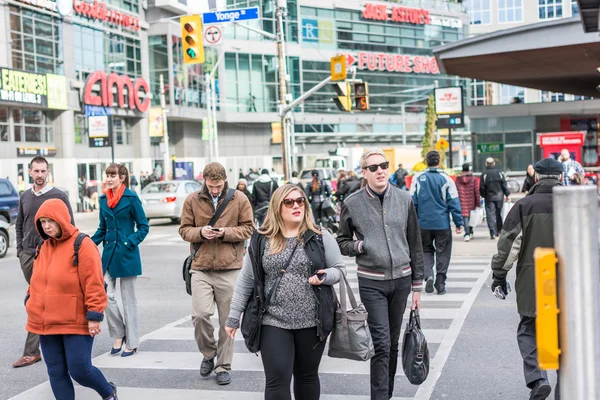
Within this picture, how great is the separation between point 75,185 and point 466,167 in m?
28.3

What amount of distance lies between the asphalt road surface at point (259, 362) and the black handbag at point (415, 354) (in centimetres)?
57

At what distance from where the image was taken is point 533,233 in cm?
533

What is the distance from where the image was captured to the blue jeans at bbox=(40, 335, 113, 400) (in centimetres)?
533

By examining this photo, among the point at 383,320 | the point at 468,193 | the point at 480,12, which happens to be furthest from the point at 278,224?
the point at 480,12

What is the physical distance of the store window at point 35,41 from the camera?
123ft

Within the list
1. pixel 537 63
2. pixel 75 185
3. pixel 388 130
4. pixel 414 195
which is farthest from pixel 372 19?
pixel 414 195

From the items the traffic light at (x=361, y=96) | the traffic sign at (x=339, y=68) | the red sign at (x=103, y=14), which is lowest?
the traffic light at (x=361, y=96)

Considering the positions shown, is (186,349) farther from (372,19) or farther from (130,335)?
(372,19)

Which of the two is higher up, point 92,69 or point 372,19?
point 372,19

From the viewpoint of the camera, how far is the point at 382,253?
18.4ft

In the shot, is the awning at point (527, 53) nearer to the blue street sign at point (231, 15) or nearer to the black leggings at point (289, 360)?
the blue street sign at point (231, 15)

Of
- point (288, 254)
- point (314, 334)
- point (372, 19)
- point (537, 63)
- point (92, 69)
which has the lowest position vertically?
point (314, 334)

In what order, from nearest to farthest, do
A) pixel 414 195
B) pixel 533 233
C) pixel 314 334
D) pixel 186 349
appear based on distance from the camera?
pixel 314 334 → pixel 533 233 → pixel 186 349 → pixel 414 195

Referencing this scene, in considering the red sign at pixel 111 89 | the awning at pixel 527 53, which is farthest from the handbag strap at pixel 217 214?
the red sign at pixel 111 89
